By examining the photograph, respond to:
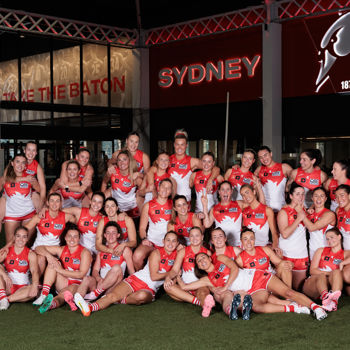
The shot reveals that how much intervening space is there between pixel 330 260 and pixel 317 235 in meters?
0.38

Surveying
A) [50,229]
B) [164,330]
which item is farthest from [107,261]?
[164,330]

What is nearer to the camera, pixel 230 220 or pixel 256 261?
pixel 256 261

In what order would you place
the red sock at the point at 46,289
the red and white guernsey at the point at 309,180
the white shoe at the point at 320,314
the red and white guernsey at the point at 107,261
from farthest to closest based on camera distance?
the red and white guernsey at the point at 309,180
the red and white guernsey at the point at 107,261
the red sock at the point at 46,289
the white shoe at the point at 320,314

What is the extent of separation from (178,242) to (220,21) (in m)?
8.42

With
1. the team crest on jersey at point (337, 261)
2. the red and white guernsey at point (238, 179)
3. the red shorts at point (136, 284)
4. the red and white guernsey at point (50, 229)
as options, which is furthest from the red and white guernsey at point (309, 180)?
the red and white guernsey at point (50, 229)

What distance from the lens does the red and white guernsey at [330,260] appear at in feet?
16.7

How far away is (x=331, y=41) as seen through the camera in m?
11.1

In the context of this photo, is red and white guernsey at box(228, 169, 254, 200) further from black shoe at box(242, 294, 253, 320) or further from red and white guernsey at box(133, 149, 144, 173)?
black shoe at box(242, 294, 253, 320)

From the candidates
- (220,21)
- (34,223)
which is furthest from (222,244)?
(220,21)

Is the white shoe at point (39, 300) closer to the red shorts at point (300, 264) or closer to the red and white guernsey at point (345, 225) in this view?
the red shorts at point (300, 264)

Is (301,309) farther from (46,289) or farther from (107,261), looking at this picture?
(46,289)

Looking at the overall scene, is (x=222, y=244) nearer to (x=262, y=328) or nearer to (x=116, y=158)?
(x=262, y=328)

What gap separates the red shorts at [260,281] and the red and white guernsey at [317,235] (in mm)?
734

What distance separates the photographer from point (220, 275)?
16.5 feet
